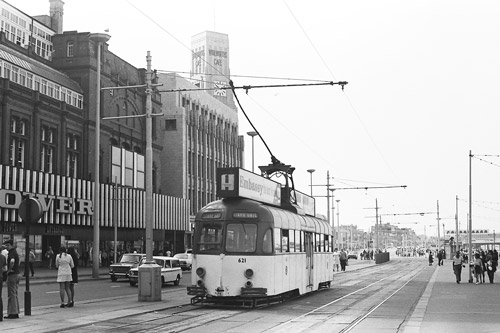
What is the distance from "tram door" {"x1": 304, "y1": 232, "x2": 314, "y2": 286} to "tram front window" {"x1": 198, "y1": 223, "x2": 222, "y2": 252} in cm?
521

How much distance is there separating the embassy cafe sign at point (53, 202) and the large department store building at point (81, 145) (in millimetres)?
76

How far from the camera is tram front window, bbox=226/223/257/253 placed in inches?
772

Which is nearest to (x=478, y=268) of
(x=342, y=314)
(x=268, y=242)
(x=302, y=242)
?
(x=302, y=242)

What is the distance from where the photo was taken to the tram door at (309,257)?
2448 cm

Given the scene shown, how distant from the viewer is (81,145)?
5847 centimetres

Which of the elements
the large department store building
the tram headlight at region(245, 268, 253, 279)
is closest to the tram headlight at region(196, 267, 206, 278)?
the tram headlight at region(245, 268, 253, 279)

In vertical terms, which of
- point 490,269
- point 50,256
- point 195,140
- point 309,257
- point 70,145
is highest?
point 195,140

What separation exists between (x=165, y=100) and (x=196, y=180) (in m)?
10.1

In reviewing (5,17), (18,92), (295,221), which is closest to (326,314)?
(295,221)

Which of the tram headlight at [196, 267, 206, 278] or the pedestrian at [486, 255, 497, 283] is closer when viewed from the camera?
the tram headlight at [196, 267, 206, 278]

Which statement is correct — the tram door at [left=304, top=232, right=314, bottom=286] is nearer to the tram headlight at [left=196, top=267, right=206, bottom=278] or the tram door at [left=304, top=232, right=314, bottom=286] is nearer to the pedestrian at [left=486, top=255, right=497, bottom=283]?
the tram headlight at [left=196, top=267, right=206, bottom=278]

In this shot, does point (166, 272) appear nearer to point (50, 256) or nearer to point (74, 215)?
point (50, 256)

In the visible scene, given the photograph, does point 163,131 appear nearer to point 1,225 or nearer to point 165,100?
point 165,100

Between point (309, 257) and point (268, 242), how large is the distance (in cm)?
526
